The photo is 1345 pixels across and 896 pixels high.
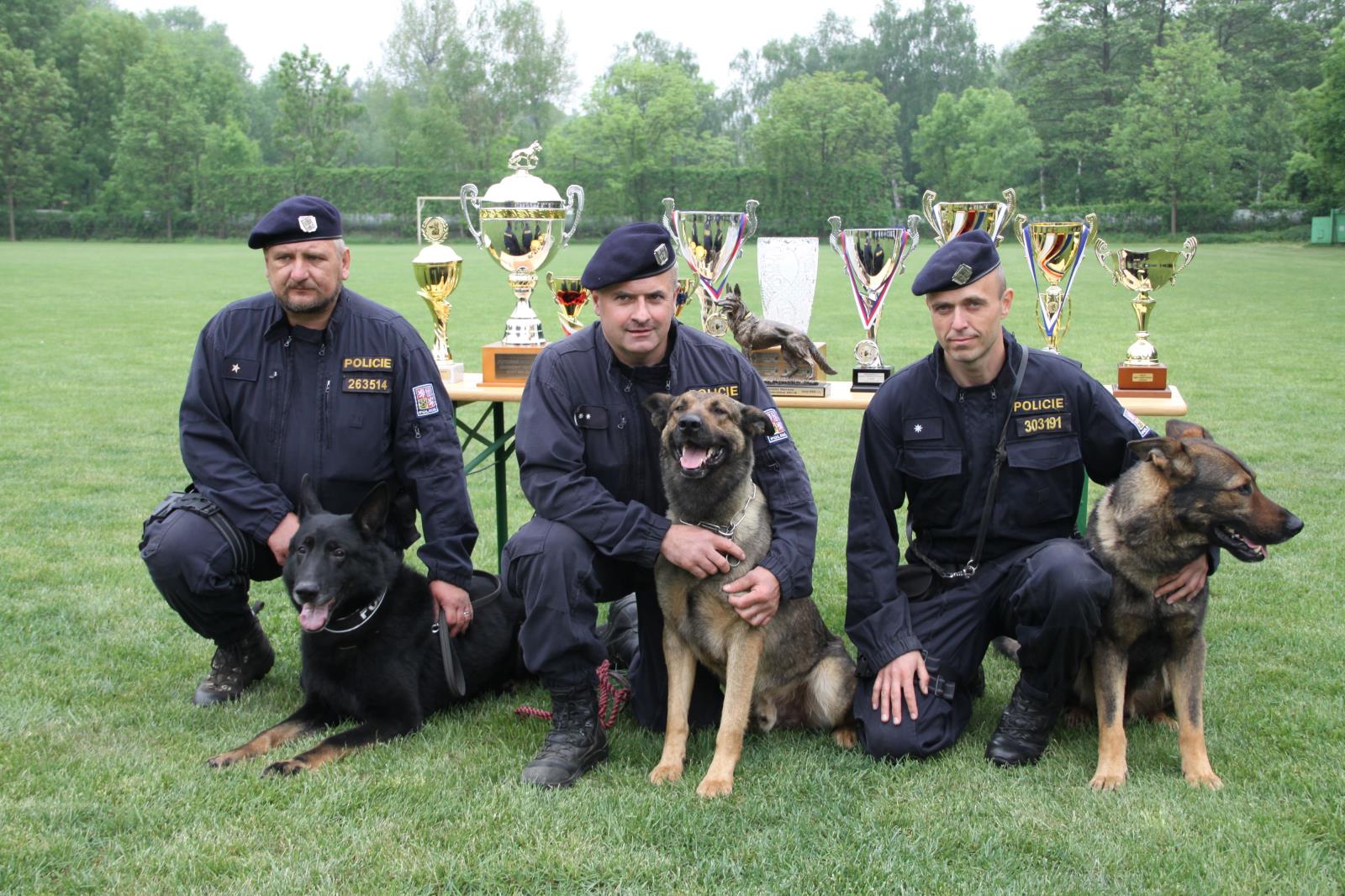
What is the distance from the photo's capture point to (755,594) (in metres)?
3.17

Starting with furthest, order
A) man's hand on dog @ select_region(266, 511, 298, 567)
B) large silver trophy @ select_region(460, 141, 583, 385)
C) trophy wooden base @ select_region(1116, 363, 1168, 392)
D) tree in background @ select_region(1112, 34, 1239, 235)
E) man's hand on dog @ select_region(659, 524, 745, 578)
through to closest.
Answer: tree in background @ select_region(1112, 34, 1239, 235), large silver trophy @ select_region(460, 141, 583, 385), trophy wooden base @ select_region(1116, 363, 1168, 392), man's hand on dog @ select_region(266, 511, 298, 567), man's hand on dog @ select_region(659, 524, 745, 578)

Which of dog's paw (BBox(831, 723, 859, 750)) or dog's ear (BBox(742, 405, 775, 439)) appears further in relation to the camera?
dog's paw (BBox(831, 723, 859, 750))

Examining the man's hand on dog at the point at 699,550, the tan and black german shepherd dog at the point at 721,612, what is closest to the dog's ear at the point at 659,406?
the tan and black german shepherd dog at the point at 721,612

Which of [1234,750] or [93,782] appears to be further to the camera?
[1234,750]

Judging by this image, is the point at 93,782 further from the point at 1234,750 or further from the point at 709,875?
the point at 1234,750

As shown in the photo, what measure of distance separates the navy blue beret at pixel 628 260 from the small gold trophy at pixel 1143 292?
219 centimetres

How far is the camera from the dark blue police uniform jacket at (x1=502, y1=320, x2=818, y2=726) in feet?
10.7

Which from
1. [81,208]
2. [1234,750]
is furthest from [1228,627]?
[81,208]

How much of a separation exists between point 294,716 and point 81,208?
5917cm

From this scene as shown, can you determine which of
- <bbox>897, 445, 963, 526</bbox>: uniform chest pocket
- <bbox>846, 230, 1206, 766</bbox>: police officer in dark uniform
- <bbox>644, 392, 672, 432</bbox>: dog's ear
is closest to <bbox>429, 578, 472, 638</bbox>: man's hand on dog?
<bbox>644, 392, 672, 432</bbox>: dog's ear

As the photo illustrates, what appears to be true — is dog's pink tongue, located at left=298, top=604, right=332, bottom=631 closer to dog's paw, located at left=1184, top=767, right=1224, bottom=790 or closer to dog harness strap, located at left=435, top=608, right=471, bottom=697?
dog harness strap, located at left=435, top=608, right=471, bottom=697

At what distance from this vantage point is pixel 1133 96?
162 ft

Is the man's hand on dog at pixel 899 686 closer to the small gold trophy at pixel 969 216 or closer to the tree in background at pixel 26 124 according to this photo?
the small gold trophy at pixel 969 216

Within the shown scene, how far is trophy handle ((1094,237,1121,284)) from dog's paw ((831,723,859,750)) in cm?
251
